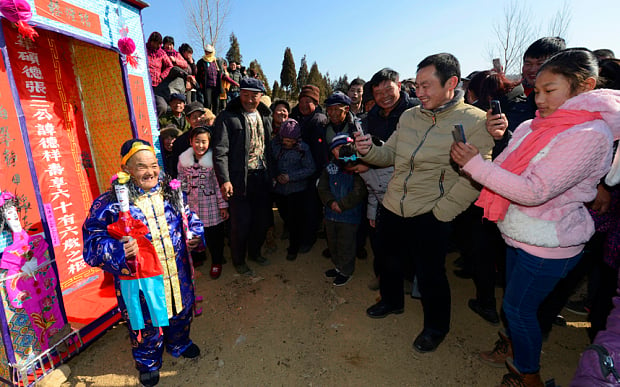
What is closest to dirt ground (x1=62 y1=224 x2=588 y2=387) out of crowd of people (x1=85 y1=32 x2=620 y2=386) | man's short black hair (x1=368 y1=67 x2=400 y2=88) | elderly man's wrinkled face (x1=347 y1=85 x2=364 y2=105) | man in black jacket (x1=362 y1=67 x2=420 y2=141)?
crowd of people (x1=85 y1=32 x2=620 y2=386)

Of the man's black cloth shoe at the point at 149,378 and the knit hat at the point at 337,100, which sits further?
the knit hat at the point at 337,100

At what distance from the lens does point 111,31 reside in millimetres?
2764

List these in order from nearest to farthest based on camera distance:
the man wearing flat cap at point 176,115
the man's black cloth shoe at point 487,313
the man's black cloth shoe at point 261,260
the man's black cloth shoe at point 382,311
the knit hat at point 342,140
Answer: the knit hat at point 342,140
the man's black cloth shoe at point 487,313
the man's black cloth shoe at point 382,311
the man's black cloth shoe at point 261,260
the man wearing flat cap at point 176,115

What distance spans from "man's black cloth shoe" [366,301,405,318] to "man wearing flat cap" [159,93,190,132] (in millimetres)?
4566

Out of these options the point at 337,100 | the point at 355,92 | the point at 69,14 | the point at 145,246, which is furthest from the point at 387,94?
the point at 69,14

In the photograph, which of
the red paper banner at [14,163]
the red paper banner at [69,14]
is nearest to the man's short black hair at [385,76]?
the red paper banner at [69,14]

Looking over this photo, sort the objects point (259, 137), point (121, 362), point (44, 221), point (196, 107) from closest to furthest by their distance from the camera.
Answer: point (44, 221)
point (121, 362)
point (259, 137)
point (196, 107)

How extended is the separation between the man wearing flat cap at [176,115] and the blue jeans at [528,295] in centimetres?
526

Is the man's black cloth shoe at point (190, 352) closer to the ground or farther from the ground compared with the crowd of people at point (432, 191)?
closer to the ground

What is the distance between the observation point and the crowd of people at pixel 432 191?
1.54 m

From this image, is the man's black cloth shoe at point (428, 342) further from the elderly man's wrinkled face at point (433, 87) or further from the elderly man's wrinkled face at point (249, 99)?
the elderly man's wrinkled face at point (249, 99)

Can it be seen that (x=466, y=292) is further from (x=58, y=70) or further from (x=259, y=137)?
(x=58, y=70)

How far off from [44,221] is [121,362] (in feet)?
4.30

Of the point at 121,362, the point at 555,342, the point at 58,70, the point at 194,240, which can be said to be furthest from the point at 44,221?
the point at 555,342
